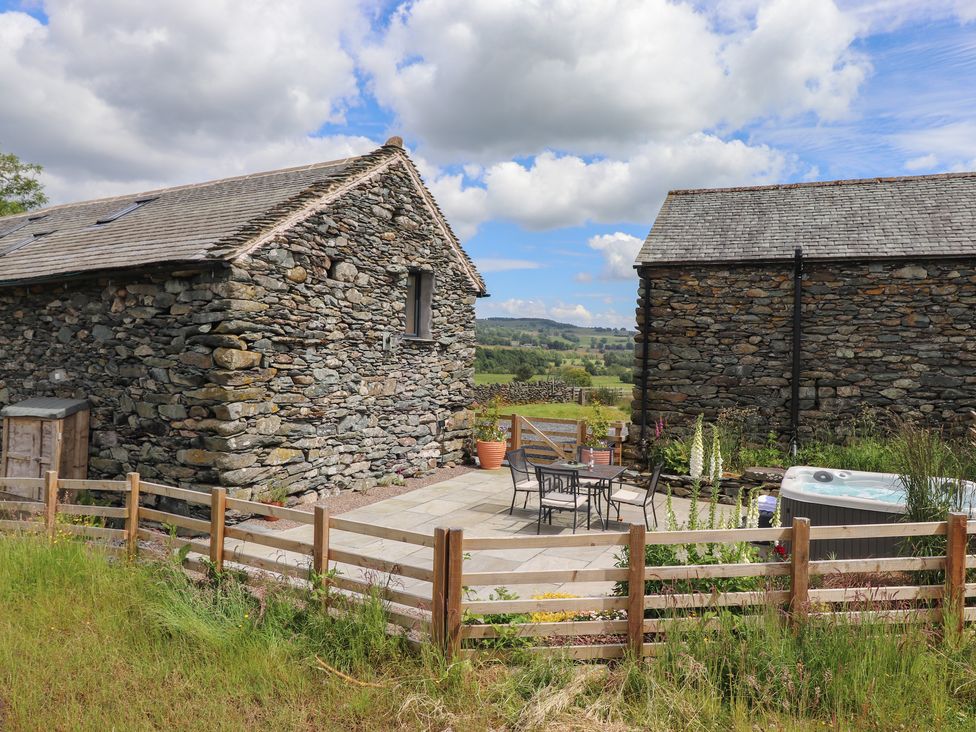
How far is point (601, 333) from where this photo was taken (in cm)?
12462

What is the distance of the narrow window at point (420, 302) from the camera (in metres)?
11.8

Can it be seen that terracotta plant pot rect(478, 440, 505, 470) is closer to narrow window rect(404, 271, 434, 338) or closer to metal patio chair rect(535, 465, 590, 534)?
narrow window rect(404, 271, 434, 338)

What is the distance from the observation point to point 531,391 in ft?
98.8

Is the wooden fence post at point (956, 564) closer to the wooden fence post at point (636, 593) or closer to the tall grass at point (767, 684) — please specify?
the tall grass at point (767, 684)

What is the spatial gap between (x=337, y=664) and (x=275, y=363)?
16.6 feet

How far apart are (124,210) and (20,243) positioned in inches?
82.4

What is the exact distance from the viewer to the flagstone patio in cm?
624

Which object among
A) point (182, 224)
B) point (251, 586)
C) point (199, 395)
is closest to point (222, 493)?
point (251, 586)

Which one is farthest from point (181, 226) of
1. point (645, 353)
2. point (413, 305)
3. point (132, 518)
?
point (645, 353)

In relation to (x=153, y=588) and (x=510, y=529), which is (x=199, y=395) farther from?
(x=510, y=529)

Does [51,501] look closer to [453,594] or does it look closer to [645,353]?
[453,594]

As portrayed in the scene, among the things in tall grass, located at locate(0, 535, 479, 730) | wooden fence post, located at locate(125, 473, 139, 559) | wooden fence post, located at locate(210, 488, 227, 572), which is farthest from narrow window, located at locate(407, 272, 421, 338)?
tall grass, located at locate(0, 535, 479, 730)

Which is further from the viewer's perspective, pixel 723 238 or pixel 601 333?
pixel 601 333

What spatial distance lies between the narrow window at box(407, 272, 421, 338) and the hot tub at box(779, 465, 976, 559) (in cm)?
677
